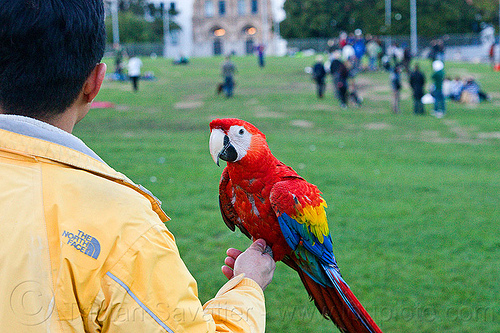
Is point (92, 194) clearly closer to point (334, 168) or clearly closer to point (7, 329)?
point (7, 329)

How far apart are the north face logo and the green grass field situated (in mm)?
3083

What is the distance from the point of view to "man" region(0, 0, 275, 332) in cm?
116

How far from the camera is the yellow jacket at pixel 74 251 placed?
3.79ft

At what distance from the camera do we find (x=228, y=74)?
1950 cm

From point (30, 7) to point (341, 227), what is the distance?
5.24 meters

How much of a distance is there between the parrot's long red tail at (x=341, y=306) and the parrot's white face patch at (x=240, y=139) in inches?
27.1

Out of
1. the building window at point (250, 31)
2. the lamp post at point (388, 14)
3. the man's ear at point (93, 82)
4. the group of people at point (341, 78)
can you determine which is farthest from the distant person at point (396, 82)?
the building window at point (250, 31)

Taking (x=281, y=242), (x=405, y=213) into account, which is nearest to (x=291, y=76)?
(x=405, y=213)

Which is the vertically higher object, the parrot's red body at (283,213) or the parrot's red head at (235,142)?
the parrot's red head at (235,142)

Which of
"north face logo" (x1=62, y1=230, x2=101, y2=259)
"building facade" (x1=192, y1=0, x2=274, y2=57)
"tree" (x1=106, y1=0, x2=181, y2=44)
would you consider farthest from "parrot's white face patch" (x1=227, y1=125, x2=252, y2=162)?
"building facade" (x1=192, y1=0, x2=274, y2=57)

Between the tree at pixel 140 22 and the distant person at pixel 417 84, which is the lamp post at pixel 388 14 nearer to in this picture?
the tree at pixel 140 22

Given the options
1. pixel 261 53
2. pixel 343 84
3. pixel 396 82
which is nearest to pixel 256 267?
pixel 396 82

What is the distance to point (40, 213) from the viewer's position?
3.82 feet

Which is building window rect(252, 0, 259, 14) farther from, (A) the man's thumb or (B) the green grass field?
(A) the man's thumb
